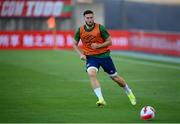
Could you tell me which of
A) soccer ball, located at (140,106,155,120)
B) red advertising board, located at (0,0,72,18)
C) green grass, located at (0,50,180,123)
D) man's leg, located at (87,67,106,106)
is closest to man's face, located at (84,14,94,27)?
man's leg, located at (87,67,106,106)

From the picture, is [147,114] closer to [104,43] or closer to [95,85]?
[95,85]

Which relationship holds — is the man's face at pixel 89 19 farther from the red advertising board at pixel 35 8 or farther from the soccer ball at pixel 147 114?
the red advertising board at pixel 35 8

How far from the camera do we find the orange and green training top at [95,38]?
1661cm

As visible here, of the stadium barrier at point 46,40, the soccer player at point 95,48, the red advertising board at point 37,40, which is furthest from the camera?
the red advertising board at point 37,40

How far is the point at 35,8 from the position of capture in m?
50.5

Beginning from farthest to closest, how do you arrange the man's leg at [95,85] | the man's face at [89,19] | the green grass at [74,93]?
the man's leg at [95,85], the man's face at [89,19], the green grass at [74,93]

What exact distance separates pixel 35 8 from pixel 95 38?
3422 cm

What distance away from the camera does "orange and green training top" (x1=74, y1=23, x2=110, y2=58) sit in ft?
54.5

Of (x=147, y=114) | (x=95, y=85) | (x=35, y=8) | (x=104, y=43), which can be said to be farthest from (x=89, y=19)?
(x=35, y=8)

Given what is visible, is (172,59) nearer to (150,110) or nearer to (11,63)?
(11,63)

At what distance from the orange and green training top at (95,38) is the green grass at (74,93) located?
1.22 m

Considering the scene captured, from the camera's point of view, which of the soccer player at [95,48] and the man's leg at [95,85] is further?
the soccer player at [95,48]

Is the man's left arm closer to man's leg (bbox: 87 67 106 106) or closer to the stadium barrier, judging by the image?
man's leg (bbox: 87 67 106 106)

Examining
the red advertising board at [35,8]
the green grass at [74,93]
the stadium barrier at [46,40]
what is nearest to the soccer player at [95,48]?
the green grass at [74,93]
